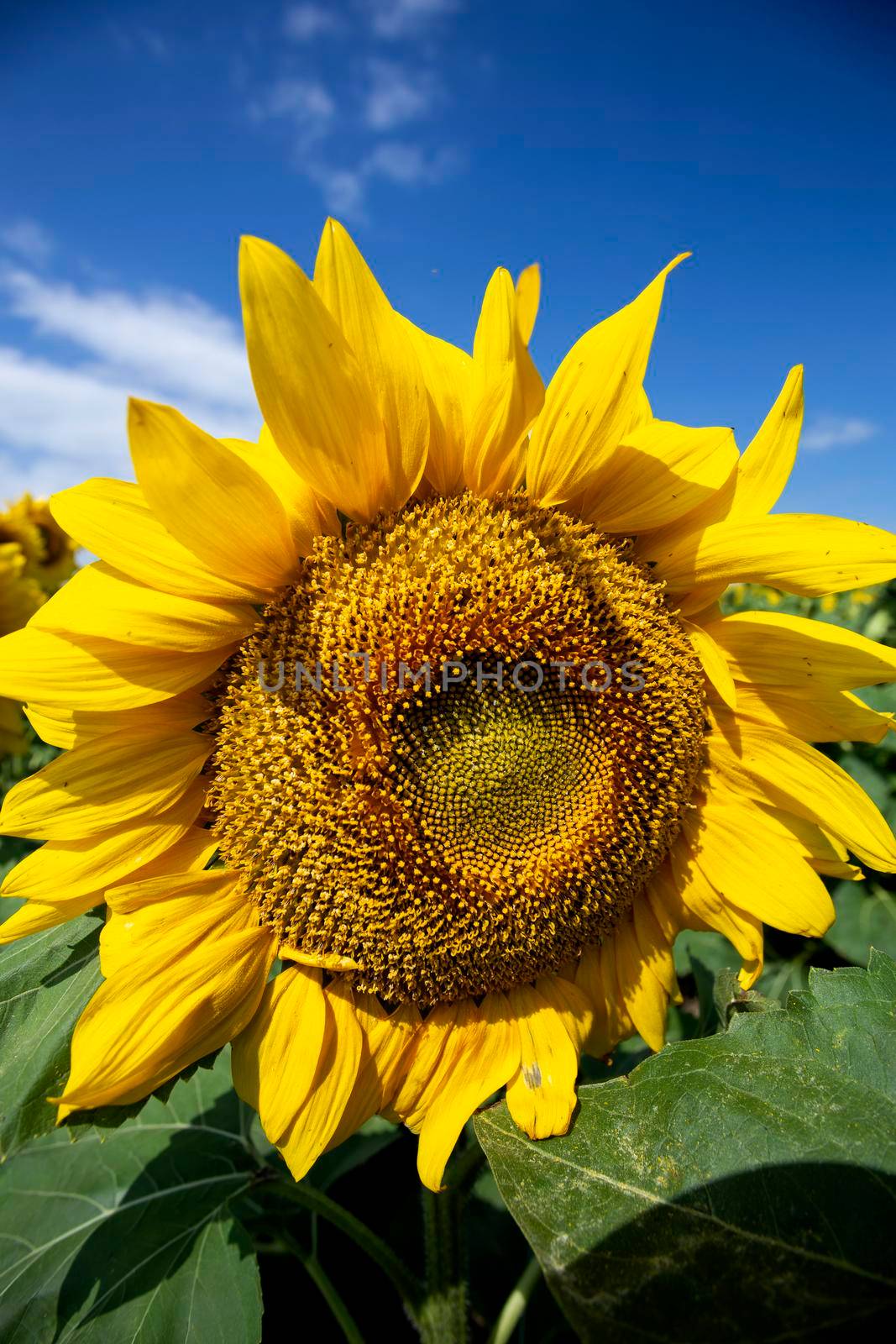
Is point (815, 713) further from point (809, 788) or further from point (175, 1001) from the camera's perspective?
point (175, 1001)

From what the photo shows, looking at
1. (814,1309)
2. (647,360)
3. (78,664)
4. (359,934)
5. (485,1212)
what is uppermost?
(647,360)

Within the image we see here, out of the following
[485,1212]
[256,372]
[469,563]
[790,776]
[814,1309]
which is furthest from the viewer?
[485,1212]

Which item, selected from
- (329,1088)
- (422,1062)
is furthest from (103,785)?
(422,1062)

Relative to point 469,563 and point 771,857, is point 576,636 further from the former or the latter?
point 771,857

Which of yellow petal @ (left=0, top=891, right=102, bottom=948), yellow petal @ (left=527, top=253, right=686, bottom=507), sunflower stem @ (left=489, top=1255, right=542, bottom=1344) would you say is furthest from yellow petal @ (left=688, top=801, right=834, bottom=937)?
yellow petal @ (left=0, top=891, right=102, bottom=948)

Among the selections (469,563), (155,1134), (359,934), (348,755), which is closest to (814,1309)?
(359,934)

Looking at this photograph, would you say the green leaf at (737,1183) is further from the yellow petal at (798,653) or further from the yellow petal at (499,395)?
the yellow petal at (499,395)

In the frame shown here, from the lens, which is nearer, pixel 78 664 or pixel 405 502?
pixel 78 664
